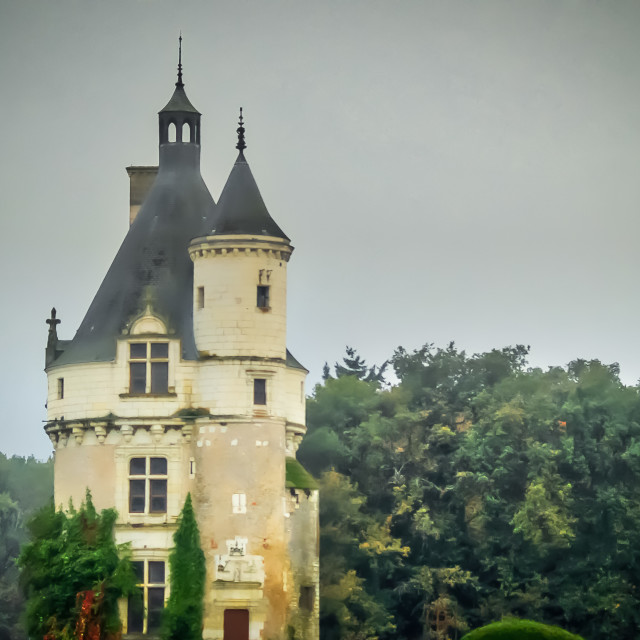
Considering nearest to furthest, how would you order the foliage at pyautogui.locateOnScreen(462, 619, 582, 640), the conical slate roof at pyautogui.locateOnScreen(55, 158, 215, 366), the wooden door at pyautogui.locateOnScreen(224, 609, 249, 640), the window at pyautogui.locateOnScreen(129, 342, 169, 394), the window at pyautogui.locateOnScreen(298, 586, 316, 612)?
the foliage at pyautogui.locateOnScreen(462, 619, 582, 640)
the wooden door at pyautogui.locateOnScreen(224, 609, 249, 640)
the window at pyautogui.locateOnScreen(129, 342, 169, 394)
the conical slate roof at pyautogui.locateOnScreen(55, 158, 215, 366)
the window at pyautogui.locateOnScreen(298, 586, 316, 612)

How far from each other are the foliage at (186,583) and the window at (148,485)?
4.12 ft

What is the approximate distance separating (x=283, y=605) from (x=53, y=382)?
13.1m

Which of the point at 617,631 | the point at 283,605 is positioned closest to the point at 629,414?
the point at 617,631

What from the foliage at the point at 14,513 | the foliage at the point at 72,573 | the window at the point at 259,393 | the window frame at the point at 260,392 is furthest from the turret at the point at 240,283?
the foliage at the point at 14,513

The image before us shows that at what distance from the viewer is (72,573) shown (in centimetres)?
8675

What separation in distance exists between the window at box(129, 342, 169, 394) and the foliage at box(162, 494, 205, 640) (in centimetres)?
473

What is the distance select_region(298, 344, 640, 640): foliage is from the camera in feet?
320

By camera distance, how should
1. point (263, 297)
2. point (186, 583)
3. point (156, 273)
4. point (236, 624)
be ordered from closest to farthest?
1. point (186, 583)
2. point (236, 624)
3. point (263, 297)
4. point (156, 273)

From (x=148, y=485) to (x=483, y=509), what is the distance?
57.2ft

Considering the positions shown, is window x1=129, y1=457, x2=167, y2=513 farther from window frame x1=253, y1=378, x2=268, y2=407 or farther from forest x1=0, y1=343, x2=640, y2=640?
forest x1=0, y1=343, x2=640, y2=640

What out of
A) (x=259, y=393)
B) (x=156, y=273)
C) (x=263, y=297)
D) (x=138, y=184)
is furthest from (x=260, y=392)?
(x=138, y=184)

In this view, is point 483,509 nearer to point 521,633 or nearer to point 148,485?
point 148,485

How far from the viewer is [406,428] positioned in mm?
104500

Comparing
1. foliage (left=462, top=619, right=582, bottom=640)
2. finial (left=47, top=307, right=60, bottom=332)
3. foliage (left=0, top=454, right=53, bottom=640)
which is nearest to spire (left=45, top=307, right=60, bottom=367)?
finial (left=47, top=307, right=60, bottom=332)
